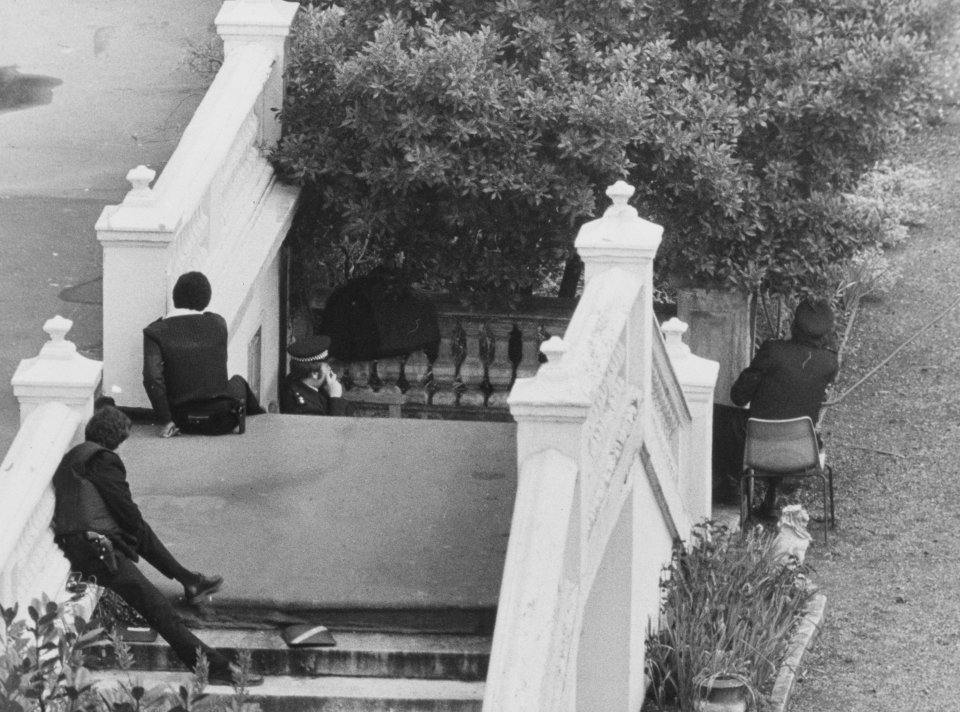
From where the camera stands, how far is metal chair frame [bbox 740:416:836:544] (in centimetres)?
1134

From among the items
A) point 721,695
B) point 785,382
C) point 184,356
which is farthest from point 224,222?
point 721,695

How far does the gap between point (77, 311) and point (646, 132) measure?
3.34 m

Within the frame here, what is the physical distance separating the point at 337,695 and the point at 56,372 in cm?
172

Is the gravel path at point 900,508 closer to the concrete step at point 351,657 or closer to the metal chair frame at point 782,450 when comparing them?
the metal chair frame at point 782,450

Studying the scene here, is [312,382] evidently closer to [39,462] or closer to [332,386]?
[332,386]

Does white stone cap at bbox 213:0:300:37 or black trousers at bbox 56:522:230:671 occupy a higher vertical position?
white stone cap at bbox 213:0:300:37

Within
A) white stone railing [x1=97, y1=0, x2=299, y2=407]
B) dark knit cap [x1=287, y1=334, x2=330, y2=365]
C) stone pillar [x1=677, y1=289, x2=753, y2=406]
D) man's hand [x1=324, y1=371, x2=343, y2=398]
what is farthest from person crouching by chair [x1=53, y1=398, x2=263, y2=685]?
stone pillar [x1=677, y1=289, x2=753, y2=406]

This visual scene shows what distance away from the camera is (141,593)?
290 inches

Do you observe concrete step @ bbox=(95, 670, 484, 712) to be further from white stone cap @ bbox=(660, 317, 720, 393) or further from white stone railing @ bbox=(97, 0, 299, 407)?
white stone cap @ bbox=(660, 317, 720, 393)

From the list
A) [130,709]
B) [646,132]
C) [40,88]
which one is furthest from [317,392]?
[40,88]

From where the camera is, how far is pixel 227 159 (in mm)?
10531

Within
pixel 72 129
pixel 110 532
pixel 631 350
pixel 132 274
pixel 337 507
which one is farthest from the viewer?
pixel 72 129

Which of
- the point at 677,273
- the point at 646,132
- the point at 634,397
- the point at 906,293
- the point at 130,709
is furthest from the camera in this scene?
the point at 906,293

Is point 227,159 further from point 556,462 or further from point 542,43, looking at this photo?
point 556,462
